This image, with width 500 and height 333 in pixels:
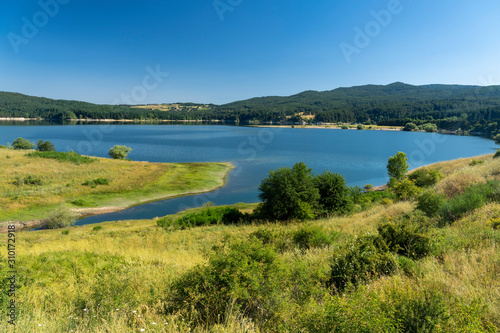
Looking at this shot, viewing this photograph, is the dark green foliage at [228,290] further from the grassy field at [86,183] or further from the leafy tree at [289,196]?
the grassy field at [86,183]

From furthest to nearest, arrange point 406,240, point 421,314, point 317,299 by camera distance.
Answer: point 406,240
point 317,299
point 421,314

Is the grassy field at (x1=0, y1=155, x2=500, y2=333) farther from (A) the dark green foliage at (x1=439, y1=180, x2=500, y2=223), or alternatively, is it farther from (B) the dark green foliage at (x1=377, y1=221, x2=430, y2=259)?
(A) the dark green foliage at (x1=439, y1=180, x2=500, y2=223)

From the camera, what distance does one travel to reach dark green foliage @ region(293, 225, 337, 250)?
35.1ft

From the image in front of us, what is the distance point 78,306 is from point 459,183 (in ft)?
61.1

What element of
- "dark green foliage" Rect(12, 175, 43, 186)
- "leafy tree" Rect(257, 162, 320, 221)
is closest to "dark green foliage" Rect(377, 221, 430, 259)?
"leafy tree" Rect(257, 162, 320, 221)

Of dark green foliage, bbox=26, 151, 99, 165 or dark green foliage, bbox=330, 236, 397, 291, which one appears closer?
dark green foliage, bbox=330, 236, 397, 291

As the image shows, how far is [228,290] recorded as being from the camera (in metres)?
4.76

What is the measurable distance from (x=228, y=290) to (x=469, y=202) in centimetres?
1042

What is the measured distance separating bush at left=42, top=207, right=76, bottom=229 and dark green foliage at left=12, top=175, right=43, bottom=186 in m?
12.9

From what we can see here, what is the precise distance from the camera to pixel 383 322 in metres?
3.27

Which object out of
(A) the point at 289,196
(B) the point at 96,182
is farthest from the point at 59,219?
(A) the point at 289,196

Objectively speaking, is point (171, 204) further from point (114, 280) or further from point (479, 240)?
point (479, 240)

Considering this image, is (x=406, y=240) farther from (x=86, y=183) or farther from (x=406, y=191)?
(x=86, y=183)

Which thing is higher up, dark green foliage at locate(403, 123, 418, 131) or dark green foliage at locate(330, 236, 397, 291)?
dark green foliage at locate(403, 123, 418, 131)
